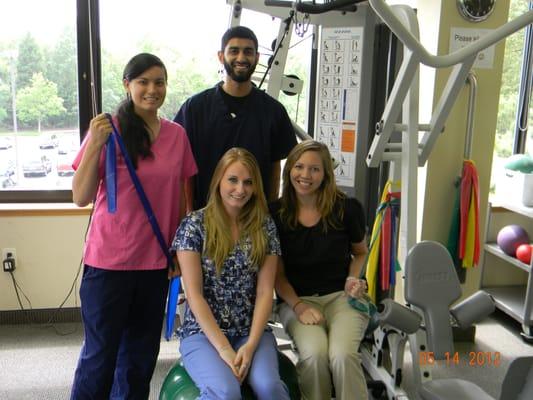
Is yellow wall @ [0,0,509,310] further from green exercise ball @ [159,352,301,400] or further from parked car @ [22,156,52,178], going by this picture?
green exercise ball @ [159,352,301,400]

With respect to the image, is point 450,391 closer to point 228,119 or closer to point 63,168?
point 228,119

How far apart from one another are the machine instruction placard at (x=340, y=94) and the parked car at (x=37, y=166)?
5.38 feet

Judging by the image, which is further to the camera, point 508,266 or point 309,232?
point 508,266

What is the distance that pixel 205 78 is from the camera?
10.5ft

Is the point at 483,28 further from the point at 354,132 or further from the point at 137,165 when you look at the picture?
the point at 137,165

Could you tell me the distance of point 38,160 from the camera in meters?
3.13

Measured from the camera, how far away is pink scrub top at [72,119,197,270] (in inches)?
67.1

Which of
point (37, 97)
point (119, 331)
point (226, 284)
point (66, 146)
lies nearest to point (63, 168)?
point (66, 146)

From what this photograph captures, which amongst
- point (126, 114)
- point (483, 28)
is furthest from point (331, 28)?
point (126, 114)

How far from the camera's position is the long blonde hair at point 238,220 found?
1.78 metres

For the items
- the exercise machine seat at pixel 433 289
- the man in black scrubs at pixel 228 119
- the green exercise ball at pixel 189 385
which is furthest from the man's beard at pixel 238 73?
the green exercise ball at pixel 189 385

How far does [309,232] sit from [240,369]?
588 mm

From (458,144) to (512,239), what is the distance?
2.54ft

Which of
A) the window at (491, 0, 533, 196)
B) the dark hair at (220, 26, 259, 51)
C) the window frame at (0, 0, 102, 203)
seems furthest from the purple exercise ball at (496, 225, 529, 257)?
the window frame at (0, 0, 102, 203)
